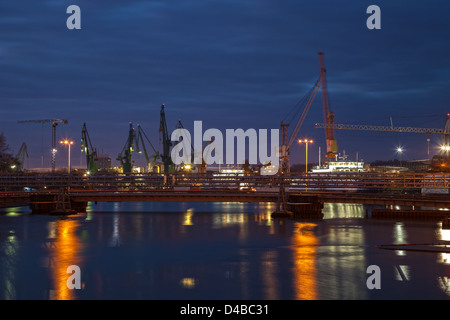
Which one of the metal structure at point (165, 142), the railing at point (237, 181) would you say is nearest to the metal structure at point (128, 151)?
the metal structure at point (165, 142)

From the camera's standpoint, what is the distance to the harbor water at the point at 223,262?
62.5ft

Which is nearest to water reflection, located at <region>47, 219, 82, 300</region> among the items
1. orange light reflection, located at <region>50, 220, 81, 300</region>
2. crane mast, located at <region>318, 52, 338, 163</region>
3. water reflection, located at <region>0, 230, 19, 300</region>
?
orange light reflection, located at <region>50, 220, 81, 300</region>

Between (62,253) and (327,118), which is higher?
(327,118)

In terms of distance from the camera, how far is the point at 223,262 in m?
25.6

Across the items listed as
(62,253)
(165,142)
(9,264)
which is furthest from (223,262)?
(165,142)

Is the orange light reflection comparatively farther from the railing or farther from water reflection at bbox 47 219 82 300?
the railing

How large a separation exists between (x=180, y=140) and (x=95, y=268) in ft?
510

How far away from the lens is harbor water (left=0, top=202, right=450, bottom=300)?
62.5 ft

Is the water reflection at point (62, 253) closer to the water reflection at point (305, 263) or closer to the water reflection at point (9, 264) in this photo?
the water reflection at point (9, 264)

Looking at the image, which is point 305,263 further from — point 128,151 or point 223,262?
point 128,151

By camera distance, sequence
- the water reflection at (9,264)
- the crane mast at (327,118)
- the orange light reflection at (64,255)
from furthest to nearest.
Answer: the crane mast at (327,118) → the water reflection at (9,264) → the orange light reflection at (64,255)

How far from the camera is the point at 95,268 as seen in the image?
23578mm
